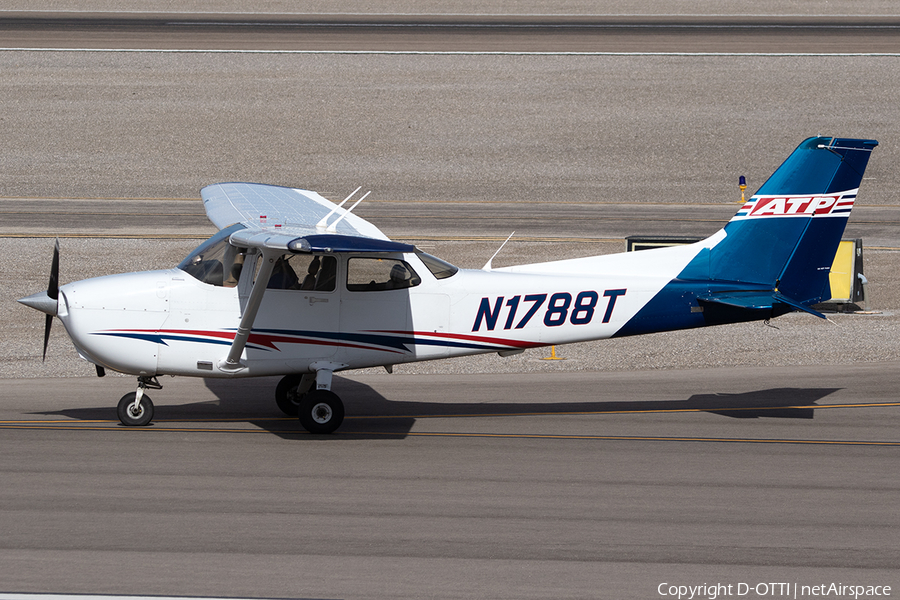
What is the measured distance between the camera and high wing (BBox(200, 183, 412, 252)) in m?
9.61

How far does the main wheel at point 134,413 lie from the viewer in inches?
451

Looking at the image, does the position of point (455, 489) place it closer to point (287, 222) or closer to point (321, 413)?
point (321, 413)

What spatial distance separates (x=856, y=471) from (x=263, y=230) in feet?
23.1

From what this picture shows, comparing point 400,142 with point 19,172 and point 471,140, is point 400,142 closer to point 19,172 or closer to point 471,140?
point 471,140

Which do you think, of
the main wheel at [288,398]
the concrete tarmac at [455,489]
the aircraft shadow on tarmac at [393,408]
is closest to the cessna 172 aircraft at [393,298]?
the main wheel at [288,398]

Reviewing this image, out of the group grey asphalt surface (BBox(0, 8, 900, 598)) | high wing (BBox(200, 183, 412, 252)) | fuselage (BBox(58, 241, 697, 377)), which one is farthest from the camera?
fuselage (BBox(58, 241, 697, 377))

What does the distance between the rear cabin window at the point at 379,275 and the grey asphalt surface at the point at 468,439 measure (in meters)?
1.80

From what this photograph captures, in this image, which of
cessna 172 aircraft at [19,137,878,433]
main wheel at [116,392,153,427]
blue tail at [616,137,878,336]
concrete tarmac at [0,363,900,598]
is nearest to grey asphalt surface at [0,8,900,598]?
concrete tarmac at [0,363,900,598]

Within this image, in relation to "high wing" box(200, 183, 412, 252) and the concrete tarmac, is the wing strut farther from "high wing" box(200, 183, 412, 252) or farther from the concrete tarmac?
the concrete tarmac

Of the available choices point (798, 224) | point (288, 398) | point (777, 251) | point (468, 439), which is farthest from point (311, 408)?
point (798, 224)

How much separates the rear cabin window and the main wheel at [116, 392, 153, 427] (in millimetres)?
2837

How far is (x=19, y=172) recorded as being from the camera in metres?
29.7

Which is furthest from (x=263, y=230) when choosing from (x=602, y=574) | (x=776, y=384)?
(x=776, y=384)

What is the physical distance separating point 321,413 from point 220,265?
211 centimetres
